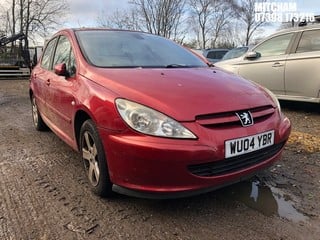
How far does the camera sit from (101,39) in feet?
12.8

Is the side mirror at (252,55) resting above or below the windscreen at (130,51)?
below

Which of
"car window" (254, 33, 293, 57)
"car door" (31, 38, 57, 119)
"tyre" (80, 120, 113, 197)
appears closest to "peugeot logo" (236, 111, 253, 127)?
"tyre" (80, 120, 113, 197)

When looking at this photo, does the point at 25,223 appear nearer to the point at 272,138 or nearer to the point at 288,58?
the point at 272,138

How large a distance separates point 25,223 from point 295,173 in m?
2.56

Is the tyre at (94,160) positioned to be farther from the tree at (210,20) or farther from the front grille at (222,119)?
the tree at (210,20)

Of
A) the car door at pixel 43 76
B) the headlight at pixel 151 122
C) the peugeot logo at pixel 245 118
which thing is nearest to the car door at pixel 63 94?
the car door at pixel 43 76

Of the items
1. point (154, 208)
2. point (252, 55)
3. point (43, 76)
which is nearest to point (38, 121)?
point (43, 76)

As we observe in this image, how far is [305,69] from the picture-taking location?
6.11 metres

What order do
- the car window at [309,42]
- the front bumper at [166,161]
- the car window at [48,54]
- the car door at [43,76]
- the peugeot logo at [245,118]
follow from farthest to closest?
1. the car window at [309,42]
2. the car window at [48,54]
3. the car door at [43,76]
4. the peugeot logo at [245,118]
5. the front bumper at [166,161]

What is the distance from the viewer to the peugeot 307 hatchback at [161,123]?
8.29ft

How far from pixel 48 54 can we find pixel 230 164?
335cm

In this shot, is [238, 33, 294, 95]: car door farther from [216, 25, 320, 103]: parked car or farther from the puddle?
the puddle

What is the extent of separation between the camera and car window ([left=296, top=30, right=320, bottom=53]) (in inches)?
243

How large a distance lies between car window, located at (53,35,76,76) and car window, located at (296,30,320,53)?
410cm
